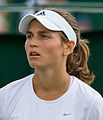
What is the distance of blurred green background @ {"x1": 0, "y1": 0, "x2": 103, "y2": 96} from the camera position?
5.69 m

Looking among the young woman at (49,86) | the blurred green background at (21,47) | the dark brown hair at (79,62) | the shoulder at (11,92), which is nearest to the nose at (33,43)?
the young woman at (49,86)

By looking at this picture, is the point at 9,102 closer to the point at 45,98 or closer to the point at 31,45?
the point at 45,98

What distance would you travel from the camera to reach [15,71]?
19.2ft

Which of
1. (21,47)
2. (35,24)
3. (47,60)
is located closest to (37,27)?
(35,24)

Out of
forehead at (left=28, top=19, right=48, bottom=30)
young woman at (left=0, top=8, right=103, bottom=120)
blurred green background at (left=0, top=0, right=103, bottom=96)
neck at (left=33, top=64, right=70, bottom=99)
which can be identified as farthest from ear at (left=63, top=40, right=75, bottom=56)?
blurred green background at (left=0, top=0, right=103, bottom=96)

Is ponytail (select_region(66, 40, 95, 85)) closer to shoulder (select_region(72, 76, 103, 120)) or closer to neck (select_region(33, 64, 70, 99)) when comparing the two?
neck (select_region(33, 64, 70, 99))

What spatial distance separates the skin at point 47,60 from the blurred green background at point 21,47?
7.98 ft

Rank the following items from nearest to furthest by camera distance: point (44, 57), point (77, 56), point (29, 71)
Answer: point (44, 57) < point (77, 56) < point (29, 71)

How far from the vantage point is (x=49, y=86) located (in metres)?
3.22

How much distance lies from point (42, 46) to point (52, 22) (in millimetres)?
251

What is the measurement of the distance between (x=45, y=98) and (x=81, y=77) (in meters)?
0.66

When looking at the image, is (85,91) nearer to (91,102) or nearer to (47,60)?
(91,102)

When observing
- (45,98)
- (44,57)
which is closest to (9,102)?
(45,98)

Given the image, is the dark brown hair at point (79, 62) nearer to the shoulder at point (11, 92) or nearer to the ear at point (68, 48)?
the ear at point (68, 48)
